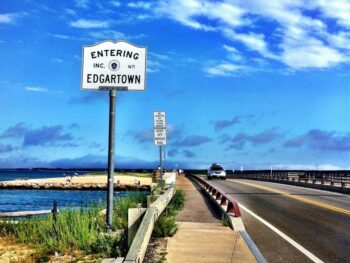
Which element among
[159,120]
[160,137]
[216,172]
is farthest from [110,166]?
[216,172]

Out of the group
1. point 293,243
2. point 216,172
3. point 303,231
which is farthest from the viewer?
point 216,172

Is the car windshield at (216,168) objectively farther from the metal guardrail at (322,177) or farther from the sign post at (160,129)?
the sign post at (160,129)

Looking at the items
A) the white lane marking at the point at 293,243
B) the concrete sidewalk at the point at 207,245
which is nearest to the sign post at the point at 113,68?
the concrete sidewalk at the point at 207,245

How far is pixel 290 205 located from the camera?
68.5 feet

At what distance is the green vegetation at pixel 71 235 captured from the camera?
29.2 feet

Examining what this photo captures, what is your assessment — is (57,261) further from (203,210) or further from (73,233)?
(203,210)

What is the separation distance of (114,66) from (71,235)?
3396mm

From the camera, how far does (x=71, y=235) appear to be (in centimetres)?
973

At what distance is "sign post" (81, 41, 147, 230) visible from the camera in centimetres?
1016

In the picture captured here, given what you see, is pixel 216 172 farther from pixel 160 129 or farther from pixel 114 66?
pixel 114 66

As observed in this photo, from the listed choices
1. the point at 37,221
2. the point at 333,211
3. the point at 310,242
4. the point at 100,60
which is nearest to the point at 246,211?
the point at 333,211

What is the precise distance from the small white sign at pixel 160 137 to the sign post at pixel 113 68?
972 cm

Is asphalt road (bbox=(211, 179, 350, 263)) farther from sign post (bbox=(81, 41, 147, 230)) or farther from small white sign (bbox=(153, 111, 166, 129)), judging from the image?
small white sign (bbox=(153, 111, 166, 129))

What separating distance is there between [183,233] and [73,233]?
2533 millimetres
